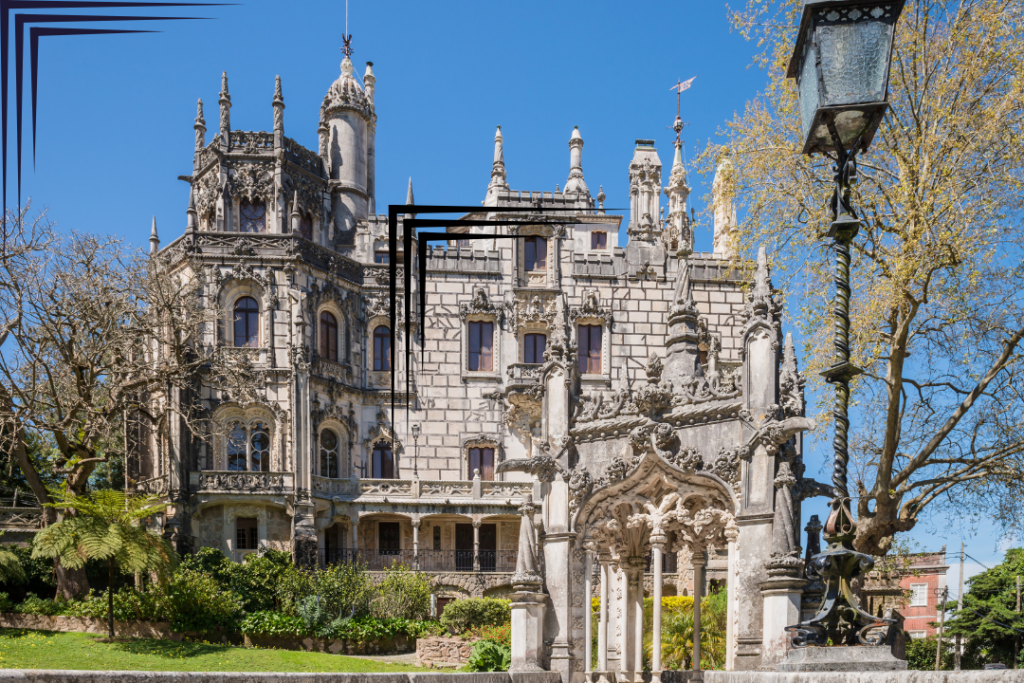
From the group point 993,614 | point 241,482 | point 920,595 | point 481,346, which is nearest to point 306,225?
point 481,346

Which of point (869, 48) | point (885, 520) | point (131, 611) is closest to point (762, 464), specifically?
point (885, 520)

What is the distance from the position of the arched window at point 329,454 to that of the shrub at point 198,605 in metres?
10.3

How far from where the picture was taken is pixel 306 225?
4450 centimetres

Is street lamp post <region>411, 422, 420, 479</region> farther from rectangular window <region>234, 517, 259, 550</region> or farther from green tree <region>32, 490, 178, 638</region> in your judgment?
green tree <region>32, 490, 178, 638</region>

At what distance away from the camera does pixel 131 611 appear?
98.9 feet

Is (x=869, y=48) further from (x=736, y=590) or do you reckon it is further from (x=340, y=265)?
(x=340, y=265)

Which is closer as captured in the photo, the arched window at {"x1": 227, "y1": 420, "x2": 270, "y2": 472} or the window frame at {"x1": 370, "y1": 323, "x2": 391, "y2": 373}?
the arched window at {"x1": 227, "y1": 420, "x2": 270, "y2": 472}

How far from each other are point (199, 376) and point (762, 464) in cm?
3055

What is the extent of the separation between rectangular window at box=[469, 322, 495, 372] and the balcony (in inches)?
378

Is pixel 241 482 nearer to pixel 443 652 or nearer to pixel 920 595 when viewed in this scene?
pixel 443 652

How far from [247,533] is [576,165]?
1026 inches

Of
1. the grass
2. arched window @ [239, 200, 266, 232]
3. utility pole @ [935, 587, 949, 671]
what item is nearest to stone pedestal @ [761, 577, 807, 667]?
the grass

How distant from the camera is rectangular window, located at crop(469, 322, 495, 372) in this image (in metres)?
44.4

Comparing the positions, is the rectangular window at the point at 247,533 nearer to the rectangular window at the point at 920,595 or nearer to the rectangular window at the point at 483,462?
the rectangular window at the point at 483,462
